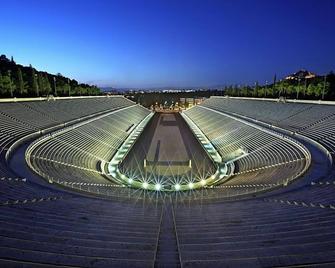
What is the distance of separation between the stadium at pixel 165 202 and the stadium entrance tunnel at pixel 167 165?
0.08 metres

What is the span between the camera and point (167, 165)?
69.8ft

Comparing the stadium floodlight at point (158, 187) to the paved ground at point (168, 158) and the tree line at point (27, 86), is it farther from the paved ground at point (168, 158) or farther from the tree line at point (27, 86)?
the tree line at point (27, 86)

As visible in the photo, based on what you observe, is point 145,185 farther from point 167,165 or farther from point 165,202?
point 165,202

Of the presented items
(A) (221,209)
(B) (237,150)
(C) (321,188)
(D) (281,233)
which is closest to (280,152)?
(B) (237,150)

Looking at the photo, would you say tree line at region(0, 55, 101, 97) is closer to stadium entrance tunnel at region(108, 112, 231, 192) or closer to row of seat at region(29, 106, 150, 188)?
row of seat at region(29, 106, 150, 188)

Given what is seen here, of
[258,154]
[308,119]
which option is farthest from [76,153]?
[308,119]

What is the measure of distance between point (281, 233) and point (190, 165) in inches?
568

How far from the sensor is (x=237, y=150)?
23.4 meters

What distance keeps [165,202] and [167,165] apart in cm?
1042

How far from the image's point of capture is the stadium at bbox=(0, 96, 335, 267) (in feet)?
16.9

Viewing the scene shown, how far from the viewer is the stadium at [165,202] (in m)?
5.15

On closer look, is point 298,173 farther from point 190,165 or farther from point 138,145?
point 138,145

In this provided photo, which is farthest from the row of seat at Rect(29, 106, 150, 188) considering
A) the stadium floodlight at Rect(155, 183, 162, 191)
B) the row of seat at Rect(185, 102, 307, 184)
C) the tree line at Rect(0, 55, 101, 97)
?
the tree line at Rect(0, 55, 101, 97)

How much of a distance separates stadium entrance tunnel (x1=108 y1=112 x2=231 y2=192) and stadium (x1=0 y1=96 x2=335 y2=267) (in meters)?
0.08
